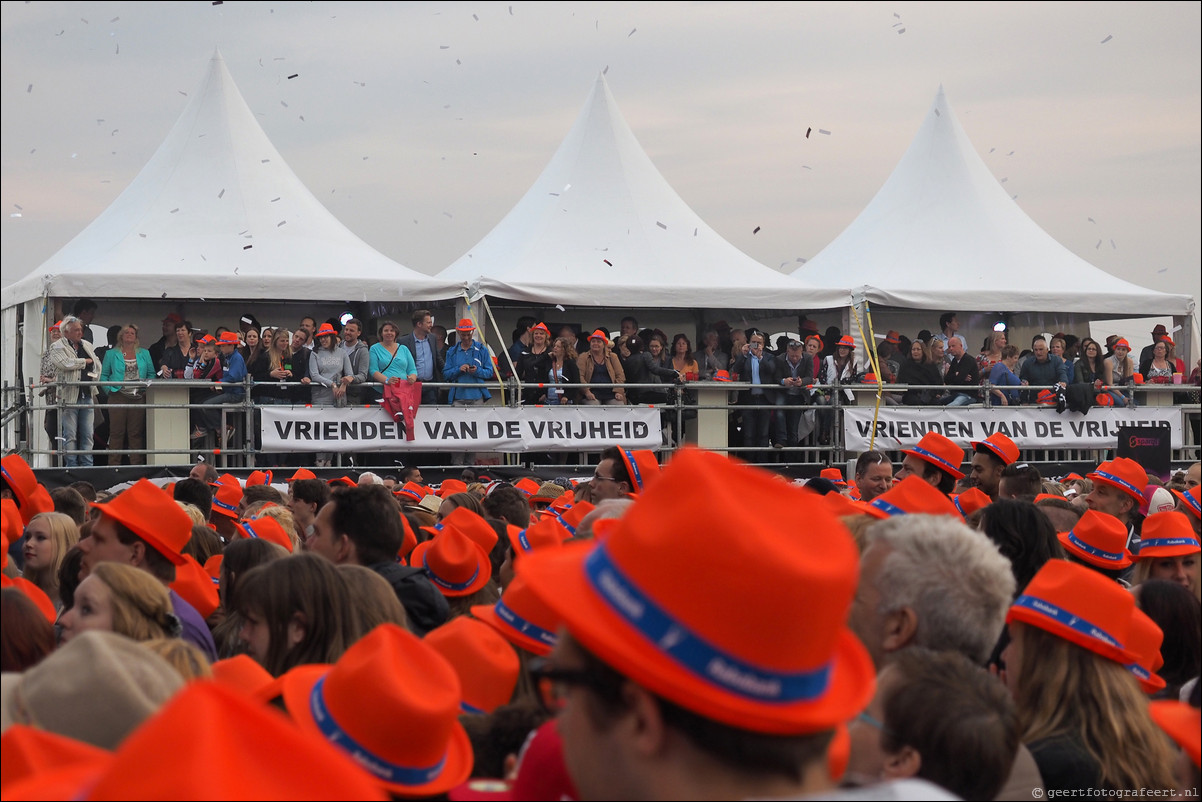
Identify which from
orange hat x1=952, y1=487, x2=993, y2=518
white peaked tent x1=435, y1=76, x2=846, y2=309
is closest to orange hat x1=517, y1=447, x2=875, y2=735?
orange hat x1=952, y1=487, x2=993, y2=518

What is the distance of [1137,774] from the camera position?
10.9 feet

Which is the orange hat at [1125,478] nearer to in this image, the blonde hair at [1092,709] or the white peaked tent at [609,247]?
the blonde hair at [1092,709]

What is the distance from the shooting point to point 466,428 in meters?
15.2

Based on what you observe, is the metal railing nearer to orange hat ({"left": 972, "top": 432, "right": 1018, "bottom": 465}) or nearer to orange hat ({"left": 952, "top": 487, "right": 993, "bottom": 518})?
orange hat ({"left": 972, "top": 432, "right": 1018, "bottom": 465})

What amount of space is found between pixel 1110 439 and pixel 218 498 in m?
12.0

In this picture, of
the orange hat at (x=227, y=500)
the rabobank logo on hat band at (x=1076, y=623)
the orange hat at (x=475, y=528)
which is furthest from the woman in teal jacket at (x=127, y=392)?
the rabobank logo on hat band at (x=1076, y=623)

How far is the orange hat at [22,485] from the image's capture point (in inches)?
260

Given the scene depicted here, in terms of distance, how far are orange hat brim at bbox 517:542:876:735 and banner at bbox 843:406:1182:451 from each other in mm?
14725

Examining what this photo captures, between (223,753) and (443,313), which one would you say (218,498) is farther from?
(443,313)

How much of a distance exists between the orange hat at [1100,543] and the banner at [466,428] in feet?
30.7

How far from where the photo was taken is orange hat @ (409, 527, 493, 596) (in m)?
5.46

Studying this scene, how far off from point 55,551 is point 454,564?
1.88 metres

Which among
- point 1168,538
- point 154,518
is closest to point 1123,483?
point 1168,538

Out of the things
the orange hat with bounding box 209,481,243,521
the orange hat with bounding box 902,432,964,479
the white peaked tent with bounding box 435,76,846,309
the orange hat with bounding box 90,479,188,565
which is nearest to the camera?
the orange hat with bounding box 90,479,188,565
